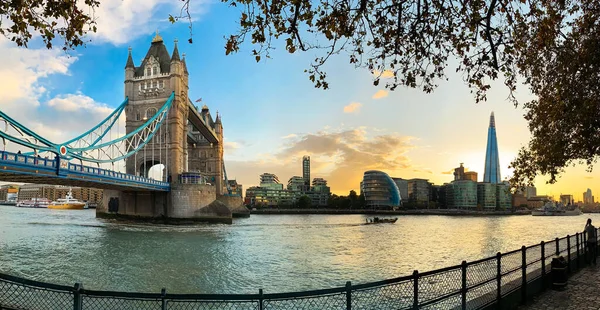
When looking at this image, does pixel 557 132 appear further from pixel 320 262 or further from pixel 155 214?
pixel 155 214

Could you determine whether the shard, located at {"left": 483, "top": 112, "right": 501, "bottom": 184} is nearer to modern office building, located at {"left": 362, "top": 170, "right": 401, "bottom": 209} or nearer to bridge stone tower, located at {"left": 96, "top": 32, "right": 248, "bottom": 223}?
modern office building, located at {"left": 362, "top": 170, "right": 401, "bottom": 209}

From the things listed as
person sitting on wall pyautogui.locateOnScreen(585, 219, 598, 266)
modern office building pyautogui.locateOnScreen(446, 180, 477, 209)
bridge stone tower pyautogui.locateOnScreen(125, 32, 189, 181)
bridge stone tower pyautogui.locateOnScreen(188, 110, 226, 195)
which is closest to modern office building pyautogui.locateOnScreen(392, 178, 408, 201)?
modern office building pyautogui.locateOnScreen(446, 180, 477, 209)

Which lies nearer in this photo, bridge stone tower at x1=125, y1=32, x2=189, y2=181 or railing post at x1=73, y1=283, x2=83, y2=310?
railing post at x1=73, y1=283, x2=83, y2=310

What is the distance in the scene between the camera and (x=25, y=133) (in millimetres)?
39688

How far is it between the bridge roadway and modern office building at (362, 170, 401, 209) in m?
111

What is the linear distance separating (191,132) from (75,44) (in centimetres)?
9643

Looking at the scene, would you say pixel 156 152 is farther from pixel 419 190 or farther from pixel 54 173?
pixel 419 190

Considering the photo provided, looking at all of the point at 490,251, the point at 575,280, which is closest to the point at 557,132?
the point at 575,280

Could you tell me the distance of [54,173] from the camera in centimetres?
3719

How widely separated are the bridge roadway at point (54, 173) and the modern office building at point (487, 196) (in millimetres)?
153171

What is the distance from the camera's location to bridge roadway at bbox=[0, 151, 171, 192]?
33094mm

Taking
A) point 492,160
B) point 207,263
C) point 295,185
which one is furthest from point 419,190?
point 207,263

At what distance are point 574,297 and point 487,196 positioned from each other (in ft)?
585

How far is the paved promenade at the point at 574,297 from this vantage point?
813cm
